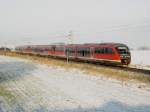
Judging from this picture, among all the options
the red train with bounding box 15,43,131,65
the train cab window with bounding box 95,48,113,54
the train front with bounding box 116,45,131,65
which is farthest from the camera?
the train cab window with bounding box 95,48,113,54

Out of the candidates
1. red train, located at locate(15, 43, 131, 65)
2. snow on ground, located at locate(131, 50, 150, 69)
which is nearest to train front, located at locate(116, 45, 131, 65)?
red train, located at locate(15, 43, 131, 65)

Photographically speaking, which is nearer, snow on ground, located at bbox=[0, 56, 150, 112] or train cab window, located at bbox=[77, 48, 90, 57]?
snow on ground, located at bbox=[0, 56, 150, 112]

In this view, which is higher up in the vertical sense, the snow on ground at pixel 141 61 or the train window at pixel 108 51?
the train window at pixel 108 51

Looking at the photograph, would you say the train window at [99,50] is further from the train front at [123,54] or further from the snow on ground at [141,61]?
the snow on ground at [141,61]

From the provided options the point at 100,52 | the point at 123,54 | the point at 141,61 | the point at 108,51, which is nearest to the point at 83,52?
the point at 100,52

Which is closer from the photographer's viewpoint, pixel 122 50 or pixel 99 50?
pixel 122 50

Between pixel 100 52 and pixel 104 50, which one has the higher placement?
pixel 104 50

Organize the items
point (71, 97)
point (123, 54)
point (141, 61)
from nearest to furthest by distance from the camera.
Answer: point (71, 97) → point (123, 54) → point (141, 61)

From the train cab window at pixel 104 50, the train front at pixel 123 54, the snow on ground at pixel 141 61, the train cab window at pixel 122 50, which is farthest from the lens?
the snow on ground at pixel 141 61

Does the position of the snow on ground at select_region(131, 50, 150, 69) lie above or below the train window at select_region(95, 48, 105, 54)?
below

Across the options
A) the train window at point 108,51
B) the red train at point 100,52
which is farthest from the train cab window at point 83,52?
the train window at point 108,51

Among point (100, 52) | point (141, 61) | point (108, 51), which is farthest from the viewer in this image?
point (141, 61)

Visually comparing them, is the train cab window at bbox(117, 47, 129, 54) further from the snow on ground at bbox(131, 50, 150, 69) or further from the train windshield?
the snow on ground at bbox(131, 50, 150, 69)

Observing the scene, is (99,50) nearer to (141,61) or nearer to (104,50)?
(104,50)
